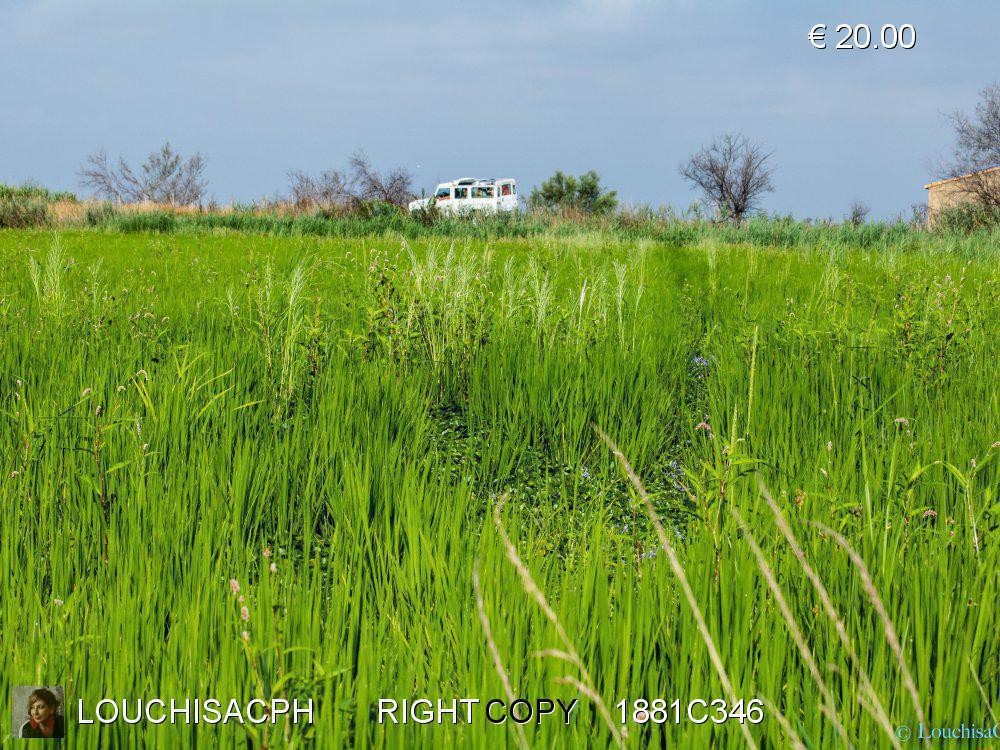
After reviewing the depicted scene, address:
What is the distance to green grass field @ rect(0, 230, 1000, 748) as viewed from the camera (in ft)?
4.20

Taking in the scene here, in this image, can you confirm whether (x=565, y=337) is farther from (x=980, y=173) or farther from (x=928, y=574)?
(x=980, y=173)

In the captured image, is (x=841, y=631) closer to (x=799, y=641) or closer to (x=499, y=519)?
(x=799, y=641)

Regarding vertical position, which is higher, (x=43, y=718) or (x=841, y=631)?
(x=841, y=631)

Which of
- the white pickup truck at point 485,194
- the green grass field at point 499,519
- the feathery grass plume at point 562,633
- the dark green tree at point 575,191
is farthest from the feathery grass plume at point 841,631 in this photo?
the dark green tree at point 575,191

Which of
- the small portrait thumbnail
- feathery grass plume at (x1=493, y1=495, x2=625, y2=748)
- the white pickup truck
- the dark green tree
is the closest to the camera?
feathery grass plume at (x1=493, y1=495, x2=625, y2=748)

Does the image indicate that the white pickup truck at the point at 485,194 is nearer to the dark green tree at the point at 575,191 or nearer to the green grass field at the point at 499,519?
the dark green tree at the point at 575,191

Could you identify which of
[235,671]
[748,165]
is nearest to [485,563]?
[235,671]

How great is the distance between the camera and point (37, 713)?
121cm

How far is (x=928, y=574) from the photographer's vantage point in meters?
1.50

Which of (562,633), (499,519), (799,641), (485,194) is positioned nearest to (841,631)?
(799,641)

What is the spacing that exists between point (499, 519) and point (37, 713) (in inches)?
33.1

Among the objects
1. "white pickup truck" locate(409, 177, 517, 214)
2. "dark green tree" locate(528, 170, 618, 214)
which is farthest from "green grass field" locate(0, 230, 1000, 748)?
"dark green tree" locate(528, 170, 618, 214)

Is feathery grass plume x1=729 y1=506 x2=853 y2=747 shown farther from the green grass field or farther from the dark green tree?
the dark green tree

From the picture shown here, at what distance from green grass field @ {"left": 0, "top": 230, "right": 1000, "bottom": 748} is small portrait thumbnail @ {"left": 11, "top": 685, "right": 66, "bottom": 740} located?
3cm
